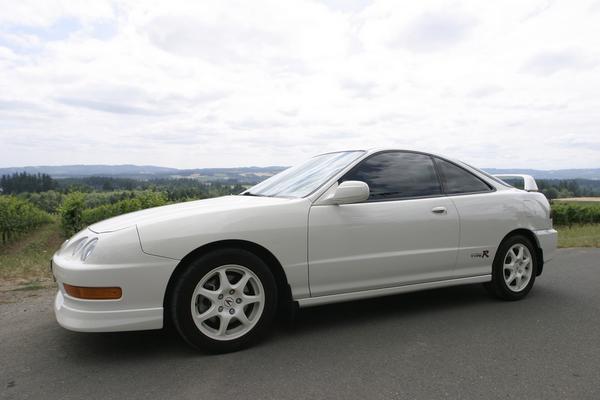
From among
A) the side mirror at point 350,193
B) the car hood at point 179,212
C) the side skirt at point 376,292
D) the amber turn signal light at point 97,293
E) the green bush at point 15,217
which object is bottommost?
the green bush at point 15,217

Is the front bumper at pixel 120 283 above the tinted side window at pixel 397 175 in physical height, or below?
below

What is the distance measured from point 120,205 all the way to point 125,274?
17212mm

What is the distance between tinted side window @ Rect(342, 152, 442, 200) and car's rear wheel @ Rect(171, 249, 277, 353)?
3.81ft

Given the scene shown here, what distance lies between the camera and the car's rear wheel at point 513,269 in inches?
175

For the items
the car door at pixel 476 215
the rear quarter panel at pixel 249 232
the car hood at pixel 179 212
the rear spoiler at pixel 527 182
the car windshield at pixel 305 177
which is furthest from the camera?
the rear spoiler at pixel 527 182

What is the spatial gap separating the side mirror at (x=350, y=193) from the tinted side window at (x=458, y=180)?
1.17 meters

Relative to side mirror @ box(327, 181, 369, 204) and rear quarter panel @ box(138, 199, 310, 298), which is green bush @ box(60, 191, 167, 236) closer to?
rear quarter panel @ box(138, 199, 310, 298)

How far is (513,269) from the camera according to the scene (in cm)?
453

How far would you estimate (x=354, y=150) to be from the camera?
4195 mm

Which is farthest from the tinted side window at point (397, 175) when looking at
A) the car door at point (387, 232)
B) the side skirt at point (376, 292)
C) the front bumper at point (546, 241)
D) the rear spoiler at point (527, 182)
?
the front bumper at point (546, 241)

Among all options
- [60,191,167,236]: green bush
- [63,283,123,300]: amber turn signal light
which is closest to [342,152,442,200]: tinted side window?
[63,283,123,300]: amber turn signal light

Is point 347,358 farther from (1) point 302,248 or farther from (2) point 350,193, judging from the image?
(2) point 350,193

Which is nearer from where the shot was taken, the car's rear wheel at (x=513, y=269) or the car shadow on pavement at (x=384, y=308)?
the car shadow on pavement at (x=384, y=308)

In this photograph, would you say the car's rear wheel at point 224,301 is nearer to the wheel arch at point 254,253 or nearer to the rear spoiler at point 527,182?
the wheel arch at point 254,253
